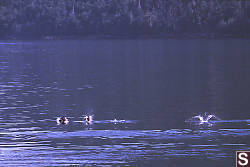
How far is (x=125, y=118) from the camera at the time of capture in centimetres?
4762

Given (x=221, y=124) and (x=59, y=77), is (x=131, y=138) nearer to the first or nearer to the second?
(x=221, y=124)

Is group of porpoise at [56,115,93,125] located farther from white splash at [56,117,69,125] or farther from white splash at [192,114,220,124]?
white splash at [192,114,220,124]

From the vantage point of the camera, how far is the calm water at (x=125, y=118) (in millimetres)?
34688

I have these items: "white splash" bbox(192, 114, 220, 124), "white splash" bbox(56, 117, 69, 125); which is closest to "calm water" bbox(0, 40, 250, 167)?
"white splash" bbox(56, 117, 69, 125)

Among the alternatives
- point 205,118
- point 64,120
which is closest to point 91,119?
point 64,120

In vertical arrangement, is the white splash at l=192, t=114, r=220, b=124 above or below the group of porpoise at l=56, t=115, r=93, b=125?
below

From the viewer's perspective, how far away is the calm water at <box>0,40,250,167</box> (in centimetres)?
3469

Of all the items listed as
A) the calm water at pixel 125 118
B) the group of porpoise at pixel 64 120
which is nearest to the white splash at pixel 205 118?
the calm water at pixel 125 118

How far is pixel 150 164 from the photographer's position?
33094 millimetres

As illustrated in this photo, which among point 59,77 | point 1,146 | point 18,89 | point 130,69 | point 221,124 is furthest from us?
point 130,69

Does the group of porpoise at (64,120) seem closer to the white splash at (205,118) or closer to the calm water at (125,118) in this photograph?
the calm water at (125,118)

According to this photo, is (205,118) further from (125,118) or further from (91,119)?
(91,119)

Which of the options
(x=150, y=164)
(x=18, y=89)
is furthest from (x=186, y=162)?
(x=18, y=89)

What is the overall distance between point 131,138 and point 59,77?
4941 cm
